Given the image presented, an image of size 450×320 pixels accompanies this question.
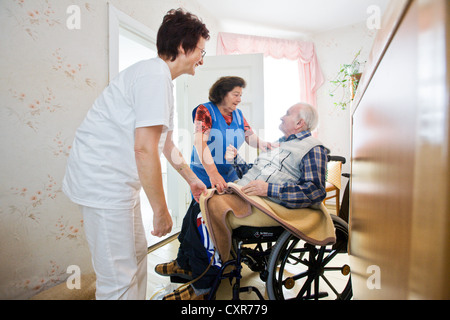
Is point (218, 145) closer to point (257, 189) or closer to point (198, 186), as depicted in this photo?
point (198, 186)

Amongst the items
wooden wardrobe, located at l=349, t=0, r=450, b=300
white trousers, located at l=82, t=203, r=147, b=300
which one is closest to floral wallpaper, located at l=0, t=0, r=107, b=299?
white trousers, located at l=82, t=203, r=147, b=300

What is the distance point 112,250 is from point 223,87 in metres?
1.28

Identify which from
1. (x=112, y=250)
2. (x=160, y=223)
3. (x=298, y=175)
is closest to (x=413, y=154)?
(x=160, y=223)

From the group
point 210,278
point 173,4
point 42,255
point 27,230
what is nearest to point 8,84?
point 27,230

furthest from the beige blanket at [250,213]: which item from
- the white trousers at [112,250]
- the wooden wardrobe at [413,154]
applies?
the wooden wardrobe at [413,154]

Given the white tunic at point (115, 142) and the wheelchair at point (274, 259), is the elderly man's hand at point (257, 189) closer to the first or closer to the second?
the wheelchair at point (274, 259)

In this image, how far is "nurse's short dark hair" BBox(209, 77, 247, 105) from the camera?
1.61 m

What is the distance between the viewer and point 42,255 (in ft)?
4.39

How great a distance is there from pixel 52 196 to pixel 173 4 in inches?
89.2

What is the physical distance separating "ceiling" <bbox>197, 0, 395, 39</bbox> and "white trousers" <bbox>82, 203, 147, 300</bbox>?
3038 mm

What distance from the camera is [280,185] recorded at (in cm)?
108

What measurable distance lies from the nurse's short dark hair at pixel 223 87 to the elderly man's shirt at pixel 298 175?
0.62 metres

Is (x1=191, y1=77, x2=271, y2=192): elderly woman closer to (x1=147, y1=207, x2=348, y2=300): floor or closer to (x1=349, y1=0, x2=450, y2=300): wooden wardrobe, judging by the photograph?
(x1=147, y1=207, x2=348, y2=300): floor
